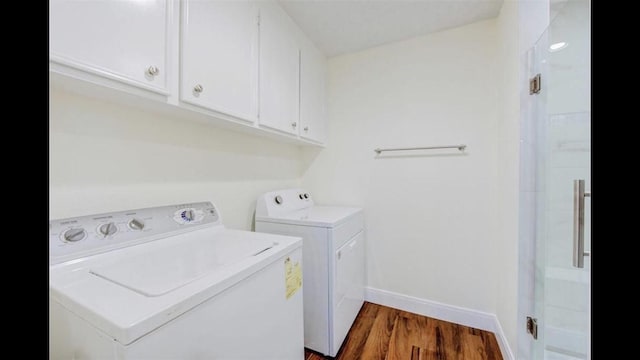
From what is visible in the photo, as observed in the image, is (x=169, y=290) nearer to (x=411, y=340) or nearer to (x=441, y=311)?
(x=411, y=340)

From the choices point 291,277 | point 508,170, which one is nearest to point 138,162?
point 291,277

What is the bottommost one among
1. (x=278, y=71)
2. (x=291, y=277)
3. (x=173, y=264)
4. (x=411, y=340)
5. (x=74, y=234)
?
(x=411, y=340)

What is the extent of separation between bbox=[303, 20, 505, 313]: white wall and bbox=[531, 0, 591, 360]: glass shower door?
57 cm

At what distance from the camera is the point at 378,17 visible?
1752mm

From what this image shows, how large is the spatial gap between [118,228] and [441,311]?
2208 millimetres

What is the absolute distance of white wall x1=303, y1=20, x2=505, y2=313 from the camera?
6.03 feet

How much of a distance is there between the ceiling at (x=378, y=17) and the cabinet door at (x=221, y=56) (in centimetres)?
52

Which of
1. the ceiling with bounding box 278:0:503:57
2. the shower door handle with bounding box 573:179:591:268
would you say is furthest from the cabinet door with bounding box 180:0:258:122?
the shower door handle with bounding box 573:179:591:268

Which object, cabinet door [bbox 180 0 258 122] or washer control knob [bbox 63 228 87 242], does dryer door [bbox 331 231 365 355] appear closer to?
cabinet door [bbox 180 0 258 122]

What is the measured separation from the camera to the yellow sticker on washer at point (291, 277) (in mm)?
1060

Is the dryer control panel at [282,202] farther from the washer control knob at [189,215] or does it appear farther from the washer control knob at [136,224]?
the washer control knob at [136,224]

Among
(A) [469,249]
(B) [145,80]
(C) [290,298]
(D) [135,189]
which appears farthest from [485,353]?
(B) [145,80]

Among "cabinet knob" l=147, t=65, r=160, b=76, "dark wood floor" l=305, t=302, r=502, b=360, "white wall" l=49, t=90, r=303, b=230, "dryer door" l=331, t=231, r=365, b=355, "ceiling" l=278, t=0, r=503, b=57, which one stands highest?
"ceiling" l=278, t=0, r=503, b=57

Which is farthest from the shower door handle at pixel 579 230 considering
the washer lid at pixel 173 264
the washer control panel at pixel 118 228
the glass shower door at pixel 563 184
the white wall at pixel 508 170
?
the washer control panel at pixel 118 228
